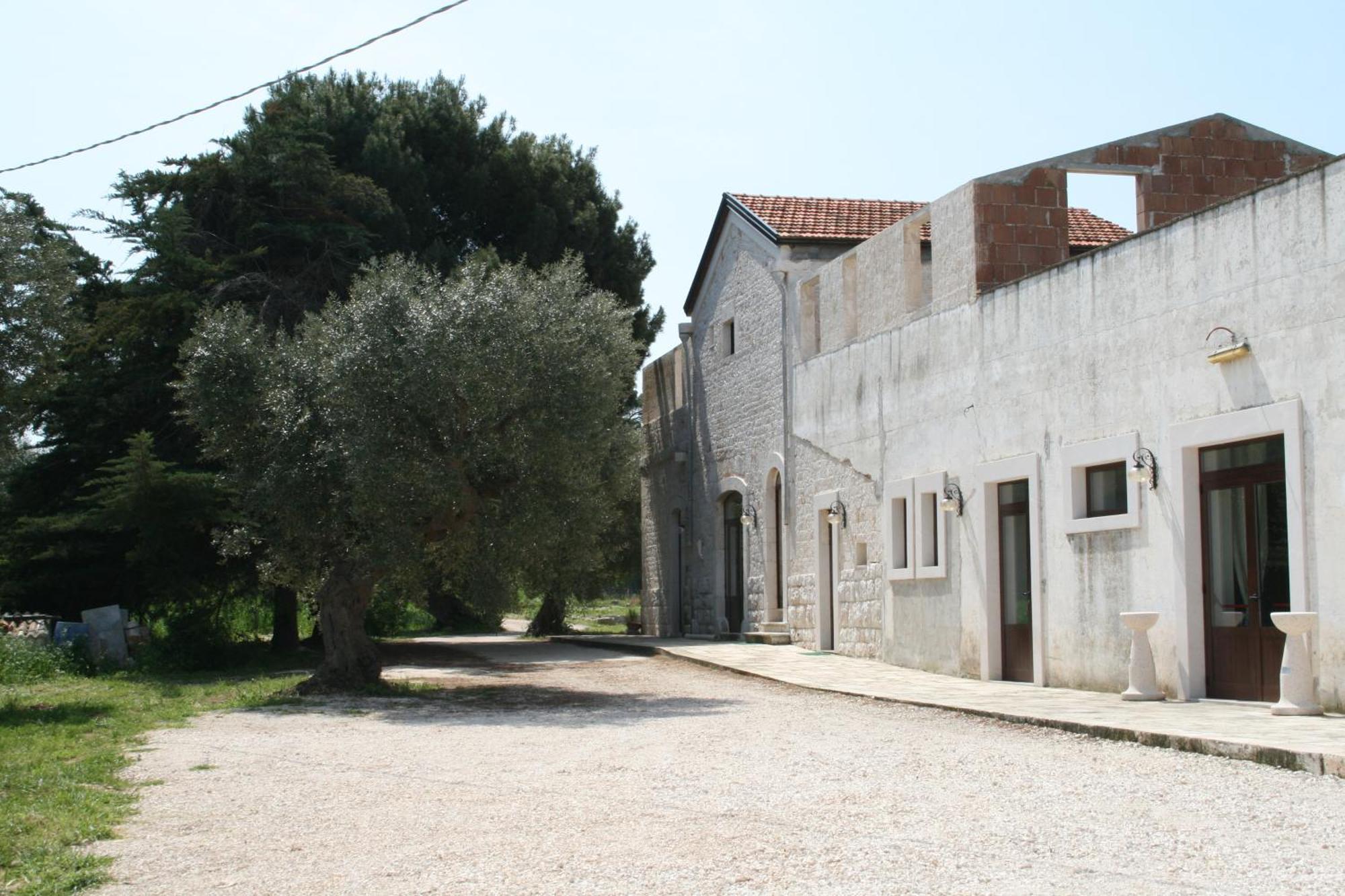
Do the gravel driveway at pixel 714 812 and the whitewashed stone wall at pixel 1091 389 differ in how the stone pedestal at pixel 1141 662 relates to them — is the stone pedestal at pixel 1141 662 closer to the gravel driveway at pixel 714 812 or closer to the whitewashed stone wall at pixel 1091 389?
the whitewashed stone wall at pixel 1091 389

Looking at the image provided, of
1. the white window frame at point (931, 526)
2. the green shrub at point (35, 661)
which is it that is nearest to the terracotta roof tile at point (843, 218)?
the white window frame at point (931, 526)

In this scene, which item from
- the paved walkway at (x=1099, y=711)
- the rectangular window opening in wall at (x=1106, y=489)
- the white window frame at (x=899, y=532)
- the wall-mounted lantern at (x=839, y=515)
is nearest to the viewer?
the paved walkway at (x=1099, y=711)

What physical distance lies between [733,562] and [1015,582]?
33.1ft

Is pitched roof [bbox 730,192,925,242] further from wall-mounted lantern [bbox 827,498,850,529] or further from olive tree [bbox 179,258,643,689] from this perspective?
olive tree [bbox 179,258,643,689]

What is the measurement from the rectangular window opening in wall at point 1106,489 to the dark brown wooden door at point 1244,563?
45.1 inches

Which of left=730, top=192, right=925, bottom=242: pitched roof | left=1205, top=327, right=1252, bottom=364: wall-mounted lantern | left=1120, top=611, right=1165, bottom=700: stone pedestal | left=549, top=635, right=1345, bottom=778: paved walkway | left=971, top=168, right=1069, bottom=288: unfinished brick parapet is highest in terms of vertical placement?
left=730, top=192, right=925, bottom=242: pitched roof

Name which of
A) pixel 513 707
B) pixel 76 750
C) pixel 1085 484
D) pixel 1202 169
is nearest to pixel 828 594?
pixel 1085 484

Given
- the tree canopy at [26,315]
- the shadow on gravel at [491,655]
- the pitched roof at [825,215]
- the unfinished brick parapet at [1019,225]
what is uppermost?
the pitched roof at [825,215]

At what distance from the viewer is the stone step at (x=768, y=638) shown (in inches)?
831

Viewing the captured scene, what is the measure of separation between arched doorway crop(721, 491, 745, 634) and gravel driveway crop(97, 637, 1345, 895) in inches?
471

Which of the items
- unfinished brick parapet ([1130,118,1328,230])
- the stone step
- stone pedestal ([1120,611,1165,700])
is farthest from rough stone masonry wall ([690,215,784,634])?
stone pedestal ([1120,611,1165,700])

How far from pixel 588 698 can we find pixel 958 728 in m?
4.82

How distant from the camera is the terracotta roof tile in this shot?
69.9 feet

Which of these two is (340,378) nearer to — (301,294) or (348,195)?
(301,294)
